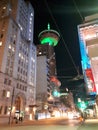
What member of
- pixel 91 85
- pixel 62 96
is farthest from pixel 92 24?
pixel 62 96

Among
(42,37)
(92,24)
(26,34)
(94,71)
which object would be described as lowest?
(94,71)

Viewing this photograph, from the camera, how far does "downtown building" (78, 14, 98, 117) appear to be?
3253 cm

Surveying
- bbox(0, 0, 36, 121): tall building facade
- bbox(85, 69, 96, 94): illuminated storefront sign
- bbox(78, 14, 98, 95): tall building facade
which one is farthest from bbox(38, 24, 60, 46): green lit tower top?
bbox(85, 69, 96, 94): illuminated storefront sign

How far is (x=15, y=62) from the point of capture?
60406 mm

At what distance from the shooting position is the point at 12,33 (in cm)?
6356

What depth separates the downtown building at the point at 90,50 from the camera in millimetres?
32531

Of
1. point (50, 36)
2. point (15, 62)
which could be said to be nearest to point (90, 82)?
point (15, 62)

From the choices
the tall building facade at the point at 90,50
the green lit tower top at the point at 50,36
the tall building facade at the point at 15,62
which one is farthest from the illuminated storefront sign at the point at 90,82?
the green lit tower top at the point at 50,36

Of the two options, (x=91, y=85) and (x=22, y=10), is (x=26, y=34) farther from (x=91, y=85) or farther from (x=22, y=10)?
(x=91, y=85)

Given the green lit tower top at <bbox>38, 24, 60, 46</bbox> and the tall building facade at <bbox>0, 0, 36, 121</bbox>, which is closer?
the tall building facade at <bbox>0, 0, 36, 121</bbox>

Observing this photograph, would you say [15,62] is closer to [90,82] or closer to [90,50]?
[90,82]

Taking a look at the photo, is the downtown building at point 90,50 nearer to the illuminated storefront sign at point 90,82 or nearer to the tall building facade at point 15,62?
the illuminated storefront sign at point 90,82

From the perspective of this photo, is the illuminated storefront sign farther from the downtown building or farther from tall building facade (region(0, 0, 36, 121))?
tall building facade (region(0, 0, 36, 121))

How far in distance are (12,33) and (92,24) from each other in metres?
35.9
